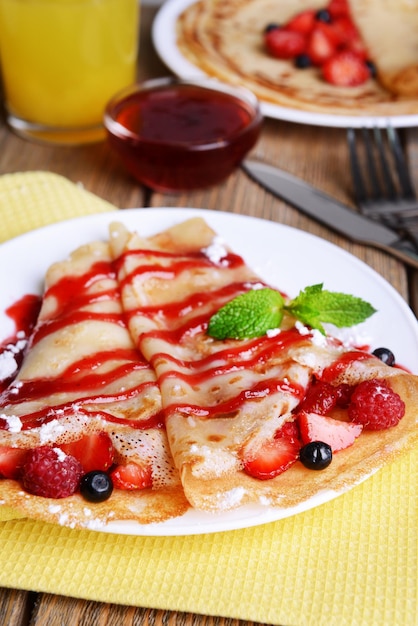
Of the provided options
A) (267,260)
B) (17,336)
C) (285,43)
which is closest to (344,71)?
(285,43)

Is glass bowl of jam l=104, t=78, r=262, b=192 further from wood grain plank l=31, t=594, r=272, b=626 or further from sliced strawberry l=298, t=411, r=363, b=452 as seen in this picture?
wood grain plank l=31, t=594, r=272, b=626

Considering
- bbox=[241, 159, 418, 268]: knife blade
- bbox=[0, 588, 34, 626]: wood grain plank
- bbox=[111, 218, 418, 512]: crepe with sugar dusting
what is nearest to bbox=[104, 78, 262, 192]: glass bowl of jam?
bbox=[241, 159, 418, 268]: knife blade

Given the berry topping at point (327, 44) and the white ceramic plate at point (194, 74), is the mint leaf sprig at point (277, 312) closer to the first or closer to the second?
the white ceramic plate at point (194, 74)

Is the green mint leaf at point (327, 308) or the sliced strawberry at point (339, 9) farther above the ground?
the green mint leaf at point (327, 308)

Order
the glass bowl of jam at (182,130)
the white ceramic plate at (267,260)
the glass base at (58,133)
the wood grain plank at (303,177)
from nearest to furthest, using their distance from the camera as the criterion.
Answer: the white ceramic plate at (267,260) → the wood grain plank at (303,177) → the glass bowl of jam at (182,130) → the glass base at (58,133)

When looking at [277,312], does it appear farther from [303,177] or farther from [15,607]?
[303,177]

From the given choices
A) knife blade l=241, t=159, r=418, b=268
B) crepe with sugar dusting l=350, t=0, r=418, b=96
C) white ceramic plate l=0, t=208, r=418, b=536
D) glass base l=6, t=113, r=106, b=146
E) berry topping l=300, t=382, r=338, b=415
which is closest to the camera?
berry topping l=300, t=382, r=338, b=415

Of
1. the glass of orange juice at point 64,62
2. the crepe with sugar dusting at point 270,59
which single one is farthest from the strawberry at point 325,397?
the glass of orange juice at point 64,62
